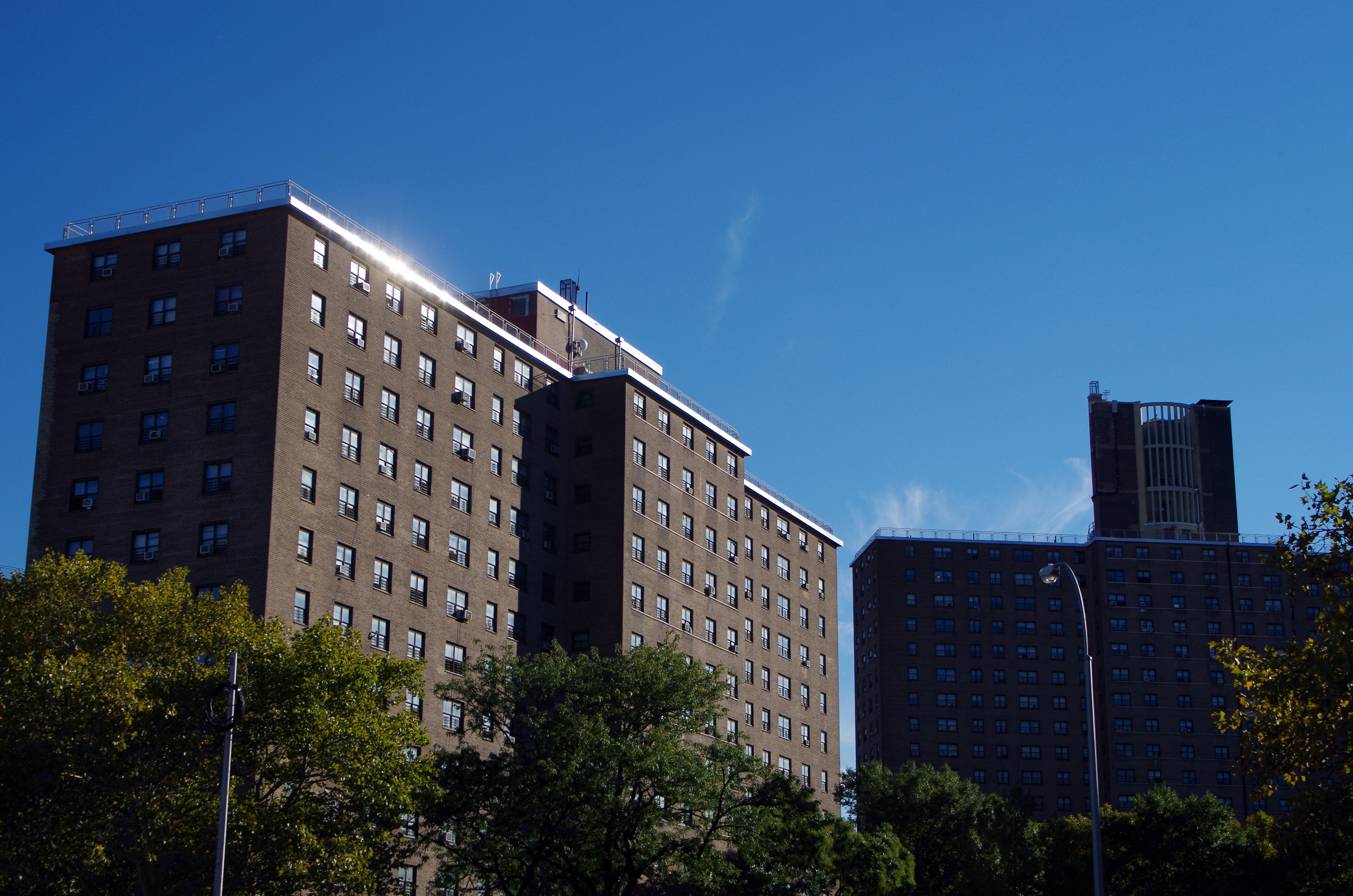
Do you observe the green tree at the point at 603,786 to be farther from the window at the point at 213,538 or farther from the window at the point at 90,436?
the window at the point at 90,436

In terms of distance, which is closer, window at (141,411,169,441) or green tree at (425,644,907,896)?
green tree at (425,644,907,896)

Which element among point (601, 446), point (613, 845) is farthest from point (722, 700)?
point (613, 845)

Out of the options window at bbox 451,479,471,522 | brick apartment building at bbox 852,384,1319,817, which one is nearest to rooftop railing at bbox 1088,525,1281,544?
brick apartment building at bbox 852,384,1319,817

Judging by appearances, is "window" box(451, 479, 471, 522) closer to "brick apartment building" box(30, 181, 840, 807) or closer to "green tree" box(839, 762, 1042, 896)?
"brick apartment building" box(30, 181, 840, 807)

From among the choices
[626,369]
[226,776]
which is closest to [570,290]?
[626,369]

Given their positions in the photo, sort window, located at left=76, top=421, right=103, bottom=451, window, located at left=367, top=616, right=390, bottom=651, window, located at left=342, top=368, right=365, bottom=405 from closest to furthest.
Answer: window, located at left=76, top=421, right=103, bottom=451
window, located at left=367, top=616, right=390, bottom=651
window, located at left=342, top=368, right=365, bottom=405

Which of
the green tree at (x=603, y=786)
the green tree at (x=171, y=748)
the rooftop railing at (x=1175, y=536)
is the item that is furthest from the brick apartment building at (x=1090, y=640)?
the green tree at (x=171, y=748)

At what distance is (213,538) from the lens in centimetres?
7219

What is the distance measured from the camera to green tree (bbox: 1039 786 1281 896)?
87250 mm

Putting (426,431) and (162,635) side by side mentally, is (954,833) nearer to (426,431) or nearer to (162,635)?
(426,431)

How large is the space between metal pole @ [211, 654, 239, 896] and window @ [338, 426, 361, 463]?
1296 inches

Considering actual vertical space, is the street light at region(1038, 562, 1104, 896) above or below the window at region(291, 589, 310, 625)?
below

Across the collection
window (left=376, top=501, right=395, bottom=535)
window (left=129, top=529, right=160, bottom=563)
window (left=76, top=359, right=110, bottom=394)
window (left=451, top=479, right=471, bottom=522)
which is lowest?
window (left=129, top=529, right=160, bottom=563)

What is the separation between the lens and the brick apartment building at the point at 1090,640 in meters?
177
